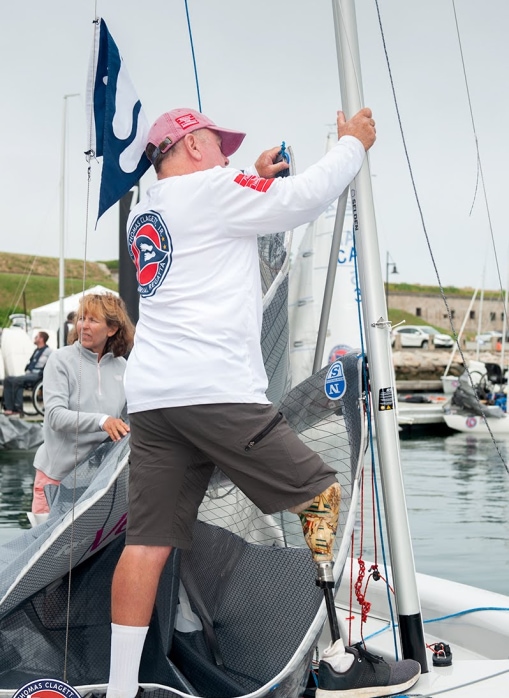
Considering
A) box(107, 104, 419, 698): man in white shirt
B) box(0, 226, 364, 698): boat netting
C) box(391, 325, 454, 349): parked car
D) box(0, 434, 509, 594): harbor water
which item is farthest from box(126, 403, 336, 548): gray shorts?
box(391, 325, 454, 349): parked car

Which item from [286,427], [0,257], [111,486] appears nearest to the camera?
[286,427]

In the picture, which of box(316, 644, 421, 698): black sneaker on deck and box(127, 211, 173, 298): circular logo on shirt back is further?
box(127, 211, 173, 298): circular logo on shirt back

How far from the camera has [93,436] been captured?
4.23 m

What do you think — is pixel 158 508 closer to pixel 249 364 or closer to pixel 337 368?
pixel 249 364

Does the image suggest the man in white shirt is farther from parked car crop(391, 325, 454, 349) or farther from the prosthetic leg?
parked car crop(391, 325, 454, 349)

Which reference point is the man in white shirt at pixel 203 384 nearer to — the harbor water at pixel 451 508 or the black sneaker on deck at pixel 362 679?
the black sneaker on deck at pixel 362 679

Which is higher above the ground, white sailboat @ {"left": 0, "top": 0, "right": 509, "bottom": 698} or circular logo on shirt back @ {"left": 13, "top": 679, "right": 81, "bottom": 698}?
white sailboat @ {"left": 0, "top": 0, "right": 509, "bottom": 698}

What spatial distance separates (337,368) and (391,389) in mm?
201

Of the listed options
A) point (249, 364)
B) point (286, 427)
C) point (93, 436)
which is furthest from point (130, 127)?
point (93, 436)

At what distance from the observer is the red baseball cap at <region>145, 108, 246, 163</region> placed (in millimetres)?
3072

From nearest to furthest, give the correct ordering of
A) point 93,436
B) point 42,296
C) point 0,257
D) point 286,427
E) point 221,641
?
point 286,427 → point 221,641 → point 93,436 → point 42,296 → point 0,257

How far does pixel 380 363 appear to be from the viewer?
329 cm

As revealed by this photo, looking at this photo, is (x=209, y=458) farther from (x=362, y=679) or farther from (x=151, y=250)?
(x=362, y=679)

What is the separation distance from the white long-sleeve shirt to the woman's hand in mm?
938
